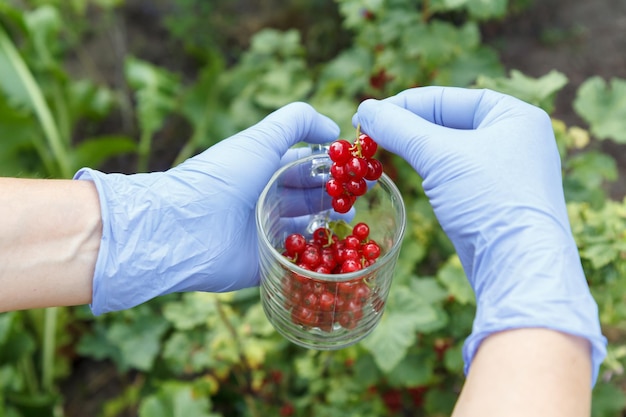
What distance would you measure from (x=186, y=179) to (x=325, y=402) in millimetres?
910

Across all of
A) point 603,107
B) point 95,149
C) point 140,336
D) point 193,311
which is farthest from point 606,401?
point 95,149

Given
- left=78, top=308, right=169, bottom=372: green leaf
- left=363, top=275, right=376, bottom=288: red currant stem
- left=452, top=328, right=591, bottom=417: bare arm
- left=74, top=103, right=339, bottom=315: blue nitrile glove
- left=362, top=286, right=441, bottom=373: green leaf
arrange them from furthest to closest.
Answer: left=78, top=308, right=169, bottom=372: green leaf
left=362, top=286, right=441, bottom=373: green leaf
left=74, top=103, right=339, bottom=315: blue nitrile glove
left=363, top=275, right=376, bottom=288: red currant stem
left=452, top=328, right=591, bottom=417: bare arm

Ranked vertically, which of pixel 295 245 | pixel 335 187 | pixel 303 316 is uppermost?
pixel 335 187

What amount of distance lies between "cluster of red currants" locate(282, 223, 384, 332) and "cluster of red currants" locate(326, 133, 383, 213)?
0.25 feet

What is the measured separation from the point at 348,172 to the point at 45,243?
64 cm

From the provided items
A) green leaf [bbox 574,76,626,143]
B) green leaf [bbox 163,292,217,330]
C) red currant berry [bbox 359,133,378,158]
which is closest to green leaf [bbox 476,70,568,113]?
green leaf [bbox 574,76,626,143]

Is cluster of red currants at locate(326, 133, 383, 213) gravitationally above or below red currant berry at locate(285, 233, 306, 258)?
above

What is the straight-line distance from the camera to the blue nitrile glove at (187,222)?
119 cm

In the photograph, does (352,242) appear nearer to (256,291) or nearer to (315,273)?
(315,273)

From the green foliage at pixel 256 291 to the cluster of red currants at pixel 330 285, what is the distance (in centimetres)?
39

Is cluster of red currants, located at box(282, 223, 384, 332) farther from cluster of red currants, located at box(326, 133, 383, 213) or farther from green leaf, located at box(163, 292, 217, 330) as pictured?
green leaf, located at box(163, 292, 217, 330)

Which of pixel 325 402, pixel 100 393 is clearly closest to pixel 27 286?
pixel 325 402

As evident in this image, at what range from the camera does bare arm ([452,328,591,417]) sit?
0.83 m

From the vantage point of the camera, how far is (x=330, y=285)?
98 cm
